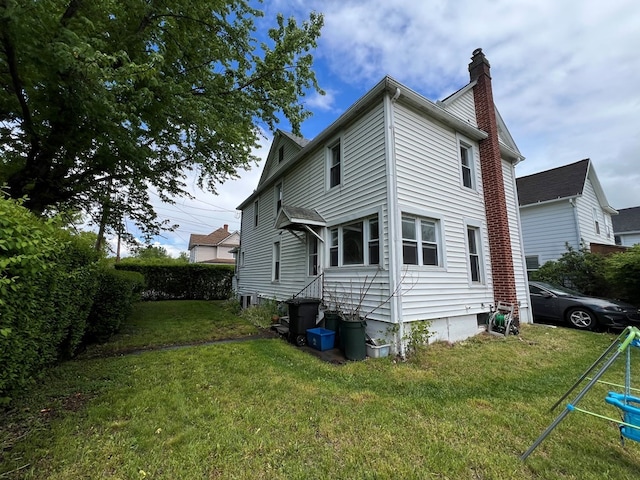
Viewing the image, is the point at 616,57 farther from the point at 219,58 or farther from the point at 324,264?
the point at 219,58

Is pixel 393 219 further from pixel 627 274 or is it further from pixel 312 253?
pixel 627 274

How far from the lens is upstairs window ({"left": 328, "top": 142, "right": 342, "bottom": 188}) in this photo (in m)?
8.36

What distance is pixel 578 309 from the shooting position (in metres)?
8.48

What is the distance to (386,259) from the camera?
6238 millimetres

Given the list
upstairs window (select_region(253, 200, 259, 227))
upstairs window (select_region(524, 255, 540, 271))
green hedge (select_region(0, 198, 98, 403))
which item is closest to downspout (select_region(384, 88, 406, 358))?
green hedge (select_region(0, 198, 98, 403))

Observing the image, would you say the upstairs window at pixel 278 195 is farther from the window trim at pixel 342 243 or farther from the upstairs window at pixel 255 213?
the window trim at pixel 342 243

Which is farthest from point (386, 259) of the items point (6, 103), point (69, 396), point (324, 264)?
point (6, 103)

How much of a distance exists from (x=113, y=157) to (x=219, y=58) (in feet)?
12.0

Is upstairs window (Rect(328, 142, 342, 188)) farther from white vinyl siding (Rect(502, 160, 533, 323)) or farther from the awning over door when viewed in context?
white vinyl siding (Rect(502, 160, 533, 323))

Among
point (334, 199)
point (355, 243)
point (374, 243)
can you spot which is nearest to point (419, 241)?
point (374, 243)

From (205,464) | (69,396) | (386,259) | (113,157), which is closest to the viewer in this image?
(205,464)

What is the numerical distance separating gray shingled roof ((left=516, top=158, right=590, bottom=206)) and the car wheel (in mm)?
7165

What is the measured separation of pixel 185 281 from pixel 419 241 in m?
16.6

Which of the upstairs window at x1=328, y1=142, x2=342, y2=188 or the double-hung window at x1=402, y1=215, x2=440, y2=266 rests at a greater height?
the upstairs window at x1=328, y1=142, x2=342, y2=188
